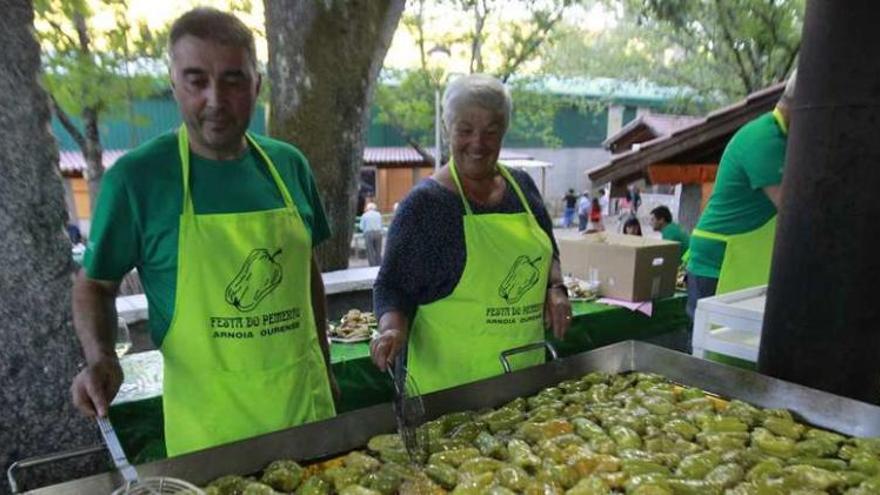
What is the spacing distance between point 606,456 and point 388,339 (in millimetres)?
794

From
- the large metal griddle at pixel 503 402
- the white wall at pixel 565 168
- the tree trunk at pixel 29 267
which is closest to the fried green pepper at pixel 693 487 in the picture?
the large metal griddle at pixel 503 402

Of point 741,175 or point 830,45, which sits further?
point 741,175

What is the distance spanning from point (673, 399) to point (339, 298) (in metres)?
3.09

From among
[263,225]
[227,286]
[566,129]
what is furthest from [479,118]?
[566,129]

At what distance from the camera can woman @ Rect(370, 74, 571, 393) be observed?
2455mm

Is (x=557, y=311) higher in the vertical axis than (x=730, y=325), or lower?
higher

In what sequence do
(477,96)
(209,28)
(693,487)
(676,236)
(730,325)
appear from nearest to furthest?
(693,487)
(209,28)
(477,96)
(730,325)
(676,236)

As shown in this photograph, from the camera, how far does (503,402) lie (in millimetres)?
2223

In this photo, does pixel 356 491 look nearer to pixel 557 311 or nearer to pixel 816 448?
pixel 557 311

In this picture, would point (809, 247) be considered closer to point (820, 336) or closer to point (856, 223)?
point (856, 223)

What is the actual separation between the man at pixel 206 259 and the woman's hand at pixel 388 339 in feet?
0.82

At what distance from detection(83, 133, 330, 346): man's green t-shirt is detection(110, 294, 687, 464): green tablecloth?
1101 millimetres

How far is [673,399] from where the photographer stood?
2.23 meters

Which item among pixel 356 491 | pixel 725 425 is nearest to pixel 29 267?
pixel 356 491
